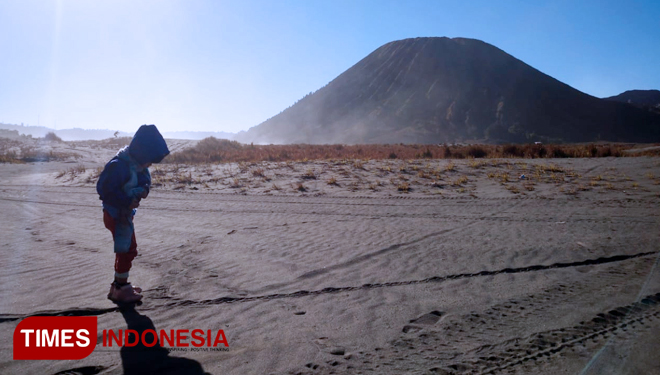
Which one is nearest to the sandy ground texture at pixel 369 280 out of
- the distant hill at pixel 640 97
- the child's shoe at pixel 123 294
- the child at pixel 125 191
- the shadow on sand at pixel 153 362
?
the shadow on sand at pixel 153 362

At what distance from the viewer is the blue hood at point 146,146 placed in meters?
4.73

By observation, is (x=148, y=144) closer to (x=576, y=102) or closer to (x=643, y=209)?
(x=643, y=209)

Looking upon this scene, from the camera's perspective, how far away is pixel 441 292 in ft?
17.1

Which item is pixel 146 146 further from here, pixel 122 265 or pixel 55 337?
pixel 55 337

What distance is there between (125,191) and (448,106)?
93.5m

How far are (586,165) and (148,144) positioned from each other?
16071 mm

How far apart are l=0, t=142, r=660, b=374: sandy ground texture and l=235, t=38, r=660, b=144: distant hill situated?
68.0 metres

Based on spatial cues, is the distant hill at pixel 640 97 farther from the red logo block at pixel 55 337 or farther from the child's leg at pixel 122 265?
the red logo block at pixel 55 337

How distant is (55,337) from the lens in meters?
4.10

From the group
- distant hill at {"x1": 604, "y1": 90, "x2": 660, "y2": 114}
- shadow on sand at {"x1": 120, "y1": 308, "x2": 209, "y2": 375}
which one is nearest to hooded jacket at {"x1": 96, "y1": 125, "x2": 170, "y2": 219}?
shadow on sand at {"x1": 120, "y1": 308, "x2": 209, "y2": 375}

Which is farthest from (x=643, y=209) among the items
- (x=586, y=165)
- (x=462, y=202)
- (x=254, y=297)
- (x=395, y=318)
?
(x=254, y=297)

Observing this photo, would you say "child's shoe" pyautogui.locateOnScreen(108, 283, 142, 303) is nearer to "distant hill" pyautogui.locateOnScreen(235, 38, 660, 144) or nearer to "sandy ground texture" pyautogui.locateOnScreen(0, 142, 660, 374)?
"sandy ground texture" pyautogui.locateOnScreen(0, 142, 660, 374)

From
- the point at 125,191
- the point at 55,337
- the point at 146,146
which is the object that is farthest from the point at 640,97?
the point at 55,337

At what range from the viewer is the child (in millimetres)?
4613
